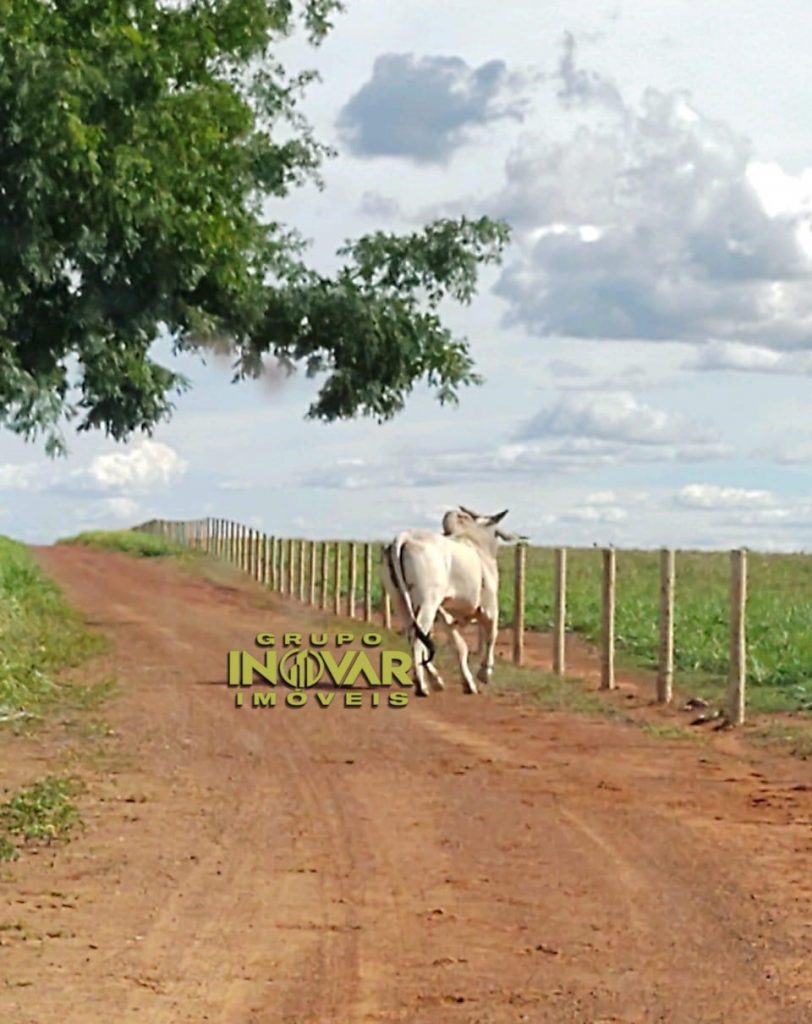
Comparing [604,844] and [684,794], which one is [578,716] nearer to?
[684,794]

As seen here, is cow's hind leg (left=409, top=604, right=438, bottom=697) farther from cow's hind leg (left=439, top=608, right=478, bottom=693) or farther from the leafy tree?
the leafy tree

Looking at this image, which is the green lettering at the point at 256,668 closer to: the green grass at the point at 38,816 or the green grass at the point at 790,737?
the green grass at the point at 790,737

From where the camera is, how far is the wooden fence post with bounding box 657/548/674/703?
61.1 feet

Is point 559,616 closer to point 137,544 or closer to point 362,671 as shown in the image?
point 362,671

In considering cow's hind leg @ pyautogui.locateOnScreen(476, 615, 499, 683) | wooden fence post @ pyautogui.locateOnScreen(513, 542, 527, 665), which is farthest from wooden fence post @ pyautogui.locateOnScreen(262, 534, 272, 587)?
cow's hind leg @ pyautogui.locateOnScreen(476, 615, 499, 683)

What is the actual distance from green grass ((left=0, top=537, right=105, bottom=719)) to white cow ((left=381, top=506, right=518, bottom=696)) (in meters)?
3.66

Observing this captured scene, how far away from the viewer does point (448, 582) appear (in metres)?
19.5

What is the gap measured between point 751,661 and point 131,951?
51.4 ft

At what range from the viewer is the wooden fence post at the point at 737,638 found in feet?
55.9

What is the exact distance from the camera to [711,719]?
17641mm

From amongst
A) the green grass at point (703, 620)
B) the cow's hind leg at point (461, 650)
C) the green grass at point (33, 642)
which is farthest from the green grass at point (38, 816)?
the green grass at point (703, 620)

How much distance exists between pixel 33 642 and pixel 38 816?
37.9 ft

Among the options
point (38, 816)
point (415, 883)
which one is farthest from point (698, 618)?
point (415, 883)

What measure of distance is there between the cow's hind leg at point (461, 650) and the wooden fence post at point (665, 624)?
6.61 feet
